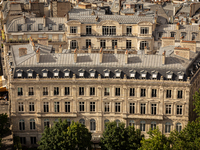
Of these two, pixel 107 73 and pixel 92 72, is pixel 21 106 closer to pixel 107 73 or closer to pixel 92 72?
pixel 92 72

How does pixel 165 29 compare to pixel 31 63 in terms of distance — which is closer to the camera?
pixel 31 63

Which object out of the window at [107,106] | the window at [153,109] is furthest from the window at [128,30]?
the window at [153,109]

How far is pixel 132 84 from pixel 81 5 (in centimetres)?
5694

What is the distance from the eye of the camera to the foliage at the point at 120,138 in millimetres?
93562

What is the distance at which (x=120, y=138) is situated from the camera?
9412 centimetres

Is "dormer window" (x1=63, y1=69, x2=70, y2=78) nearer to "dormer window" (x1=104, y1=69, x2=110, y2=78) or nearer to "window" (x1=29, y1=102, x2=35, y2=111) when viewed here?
"dormer window" (x1=104, y1=69, x2=110, y2=78)

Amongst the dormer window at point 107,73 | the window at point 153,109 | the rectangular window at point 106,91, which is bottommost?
the window at point 153,109

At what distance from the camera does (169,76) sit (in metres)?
98.9

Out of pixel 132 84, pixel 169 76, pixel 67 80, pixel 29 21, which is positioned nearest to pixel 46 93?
pixel 67 80

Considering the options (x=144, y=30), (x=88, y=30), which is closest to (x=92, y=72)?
(x=88, y=30)

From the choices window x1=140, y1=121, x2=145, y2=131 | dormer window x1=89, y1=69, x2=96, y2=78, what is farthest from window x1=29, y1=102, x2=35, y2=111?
window x1=140, y1=121, x2=145, y2=131

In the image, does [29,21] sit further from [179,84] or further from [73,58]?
[179,84]

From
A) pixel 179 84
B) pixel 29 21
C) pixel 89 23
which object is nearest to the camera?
pixel 179 84

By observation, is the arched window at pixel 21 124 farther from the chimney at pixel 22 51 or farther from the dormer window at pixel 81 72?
the dormer window at pixel 81 72
